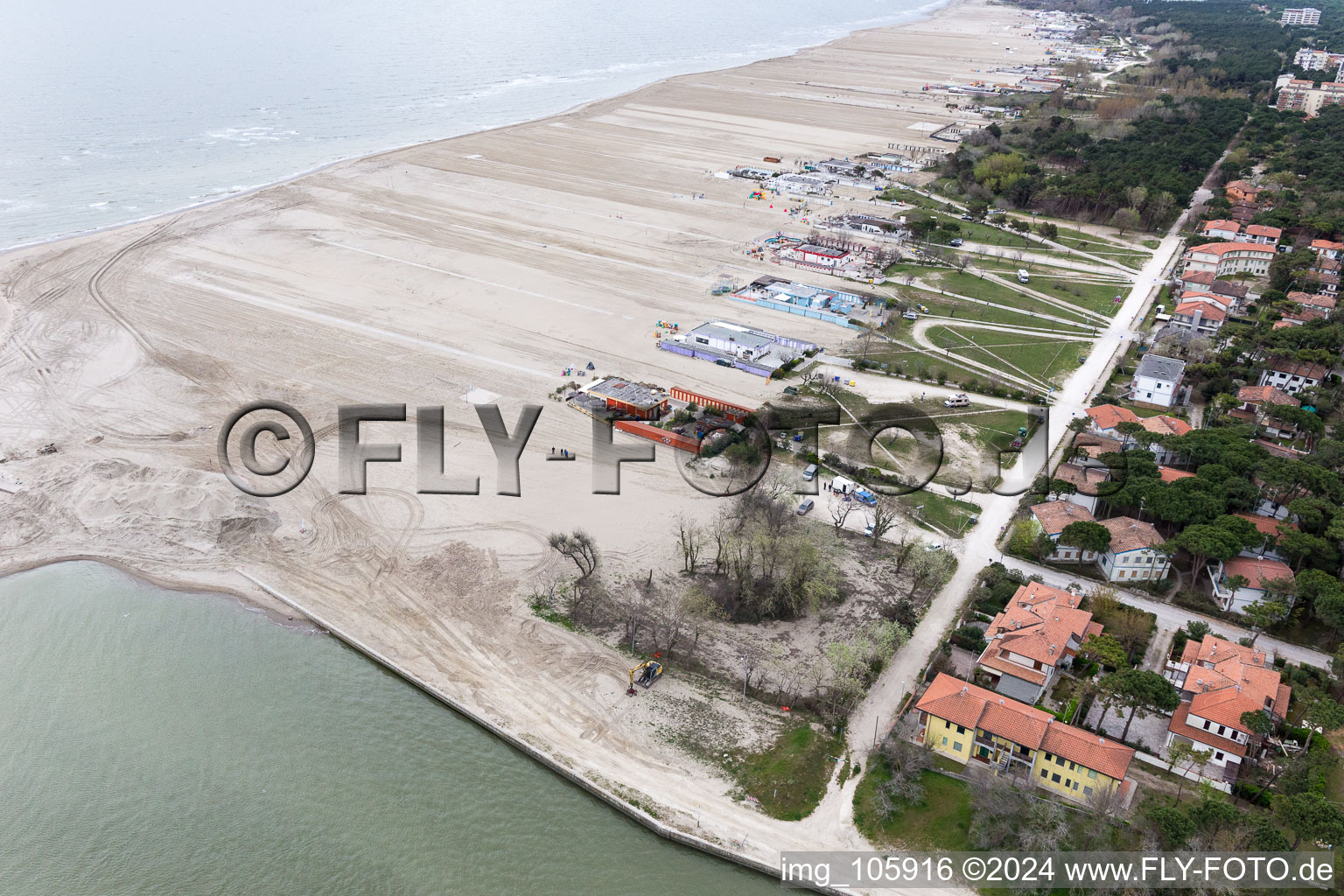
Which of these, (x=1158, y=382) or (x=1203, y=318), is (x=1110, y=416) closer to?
(x=1158, y=382)

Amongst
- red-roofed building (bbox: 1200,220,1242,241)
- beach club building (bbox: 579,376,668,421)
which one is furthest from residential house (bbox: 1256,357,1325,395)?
beach club building (bbox: 579,376,668,421)

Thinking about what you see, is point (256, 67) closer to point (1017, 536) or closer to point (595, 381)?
point (595, 381)

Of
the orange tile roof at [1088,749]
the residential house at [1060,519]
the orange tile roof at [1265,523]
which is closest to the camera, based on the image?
the orange tile roof at [1088,749]

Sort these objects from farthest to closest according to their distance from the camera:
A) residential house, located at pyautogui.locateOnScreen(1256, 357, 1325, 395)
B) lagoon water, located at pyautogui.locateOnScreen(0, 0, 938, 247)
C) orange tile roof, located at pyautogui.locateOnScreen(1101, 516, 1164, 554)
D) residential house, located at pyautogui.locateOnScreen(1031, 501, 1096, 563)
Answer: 1. lagoon water, located at pyautogui.locateOnScreen(0, 0, 938, 247)
2. residential house, located at pyautogui.locateOnScreen(1256, 357, 1325, 395)
3. residential house, located at pyautogui.locateOnScreen(1031, 501, 1096, 563)
4. orange tile roof, located at pyautogui.locateOnScreen(1101, 516, 1164, 554)

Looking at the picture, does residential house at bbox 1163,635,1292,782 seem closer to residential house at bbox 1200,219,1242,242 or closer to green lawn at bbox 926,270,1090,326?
green lawn at bbox 926,270,1090,326

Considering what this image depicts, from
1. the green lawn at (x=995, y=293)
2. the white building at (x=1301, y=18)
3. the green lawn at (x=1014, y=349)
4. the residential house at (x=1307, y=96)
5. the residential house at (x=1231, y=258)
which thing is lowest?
the green lawn at (x=1014, y=349)

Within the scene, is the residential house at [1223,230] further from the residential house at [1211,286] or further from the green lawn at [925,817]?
the green lawn at [925,817]

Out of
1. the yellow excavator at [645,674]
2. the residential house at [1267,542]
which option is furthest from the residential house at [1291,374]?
the yellow excavator at [645,674]

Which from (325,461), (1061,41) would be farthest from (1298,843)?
(1061,41)
